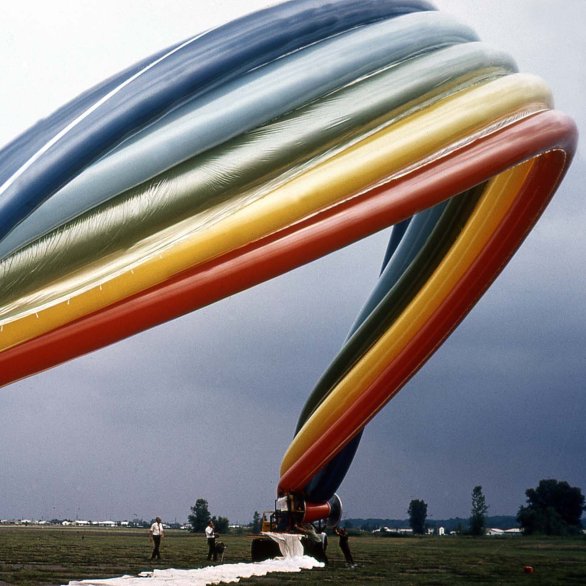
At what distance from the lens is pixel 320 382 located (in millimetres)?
13289

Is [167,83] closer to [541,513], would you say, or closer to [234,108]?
[234,108]

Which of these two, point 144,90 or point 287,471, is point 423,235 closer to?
point 287,471

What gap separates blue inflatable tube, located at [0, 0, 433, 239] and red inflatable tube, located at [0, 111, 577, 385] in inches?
38.0

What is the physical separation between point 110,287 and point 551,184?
221 inches

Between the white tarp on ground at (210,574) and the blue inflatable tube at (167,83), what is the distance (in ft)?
20.7

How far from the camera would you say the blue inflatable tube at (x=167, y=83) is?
596 centimetres

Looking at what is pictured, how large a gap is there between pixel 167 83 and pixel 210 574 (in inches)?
333

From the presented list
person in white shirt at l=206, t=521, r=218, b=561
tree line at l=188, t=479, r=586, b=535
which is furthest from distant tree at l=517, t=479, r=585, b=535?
person in white shirt at l=206, t=521, r=218, b=561

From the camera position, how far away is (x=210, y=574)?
41.4 ft

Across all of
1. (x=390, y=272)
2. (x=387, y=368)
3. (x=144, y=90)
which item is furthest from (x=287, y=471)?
(x=144, y=90)

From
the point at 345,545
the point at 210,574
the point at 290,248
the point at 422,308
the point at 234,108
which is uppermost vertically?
the point at 422,308

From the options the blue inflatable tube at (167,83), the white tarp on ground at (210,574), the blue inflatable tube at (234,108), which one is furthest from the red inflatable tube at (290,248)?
the white tarp on ground at (210,574)

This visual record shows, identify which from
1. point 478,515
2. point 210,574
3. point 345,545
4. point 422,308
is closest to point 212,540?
point 345,545

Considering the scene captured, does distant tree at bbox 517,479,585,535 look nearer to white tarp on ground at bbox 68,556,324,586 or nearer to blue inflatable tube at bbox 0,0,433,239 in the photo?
white tarp on ground at bbox 68,556,324,586
